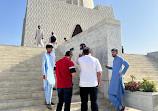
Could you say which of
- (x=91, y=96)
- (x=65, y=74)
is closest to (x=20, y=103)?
(x=65, y=74)

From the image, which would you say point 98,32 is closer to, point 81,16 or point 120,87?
point 120,87

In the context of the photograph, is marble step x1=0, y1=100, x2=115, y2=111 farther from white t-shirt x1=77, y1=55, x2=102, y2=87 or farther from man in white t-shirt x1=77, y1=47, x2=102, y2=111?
white t-shirt x1=77, y1=55, x2=102, y2=87

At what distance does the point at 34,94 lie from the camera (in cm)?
379

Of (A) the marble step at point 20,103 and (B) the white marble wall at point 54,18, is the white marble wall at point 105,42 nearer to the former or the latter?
(A) the marble step at point 20,103

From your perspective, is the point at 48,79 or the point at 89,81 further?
the point at 48,79

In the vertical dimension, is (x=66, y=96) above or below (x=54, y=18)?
below

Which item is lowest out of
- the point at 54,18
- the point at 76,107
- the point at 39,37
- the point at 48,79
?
the point at 76,107

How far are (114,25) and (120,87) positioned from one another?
2271 millimetres

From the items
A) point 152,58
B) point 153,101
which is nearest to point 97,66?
point 153,101

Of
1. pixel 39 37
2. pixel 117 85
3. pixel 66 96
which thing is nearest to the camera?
pixel 66 96

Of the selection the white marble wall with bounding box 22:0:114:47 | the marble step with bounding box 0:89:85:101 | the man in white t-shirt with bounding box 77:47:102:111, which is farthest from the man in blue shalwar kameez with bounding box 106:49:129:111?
the white marble wall with bounding box 22:0:114:47

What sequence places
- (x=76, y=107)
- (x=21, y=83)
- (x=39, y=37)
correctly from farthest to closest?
(x=39, y=37), (x=21, y=83), (x=76, y=107)

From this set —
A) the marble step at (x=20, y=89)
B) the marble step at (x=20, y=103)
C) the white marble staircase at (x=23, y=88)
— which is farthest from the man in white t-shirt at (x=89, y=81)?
the marble step at (x=20, y=89)

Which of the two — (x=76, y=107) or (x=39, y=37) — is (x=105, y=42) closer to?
(x=76, y=107)
